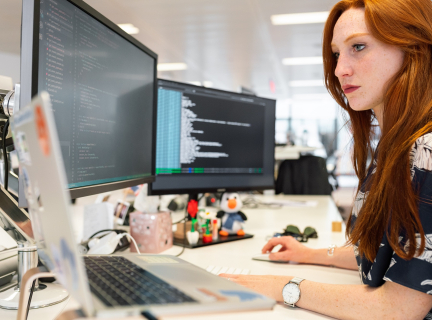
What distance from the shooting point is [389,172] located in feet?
2.08

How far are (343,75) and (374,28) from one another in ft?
0.39

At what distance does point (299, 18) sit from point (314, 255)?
12.3 feet

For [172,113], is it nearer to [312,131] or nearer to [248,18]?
[248,18]

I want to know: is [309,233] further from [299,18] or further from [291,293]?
[299,18]

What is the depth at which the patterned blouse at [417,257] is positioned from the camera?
56cm

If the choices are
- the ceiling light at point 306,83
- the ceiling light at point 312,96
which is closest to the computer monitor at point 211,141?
the ceiling light at point 306,83

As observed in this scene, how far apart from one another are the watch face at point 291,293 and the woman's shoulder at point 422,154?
1.02 feet

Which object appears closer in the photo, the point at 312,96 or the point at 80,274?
the point at 80,274

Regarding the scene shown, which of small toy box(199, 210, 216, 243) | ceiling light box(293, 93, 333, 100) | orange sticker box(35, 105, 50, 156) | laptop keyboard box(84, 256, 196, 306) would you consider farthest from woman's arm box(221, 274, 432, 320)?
ceiling light box(293, 93, 333, 100)

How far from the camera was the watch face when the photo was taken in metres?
0.67

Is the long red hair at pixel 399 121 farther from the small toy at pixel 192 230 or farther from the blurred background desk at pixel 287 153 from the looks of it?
the blurred background desk at pixel 287 153

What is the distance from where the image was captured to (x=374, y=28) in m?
0.74

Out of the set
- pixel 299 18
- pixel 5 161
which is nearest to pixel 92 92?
pixel 5 161

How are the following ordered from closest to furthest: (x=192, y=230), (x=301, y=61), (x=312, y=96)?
(x=192, y=230), (x=301, y=61), (x=312, y=96)
